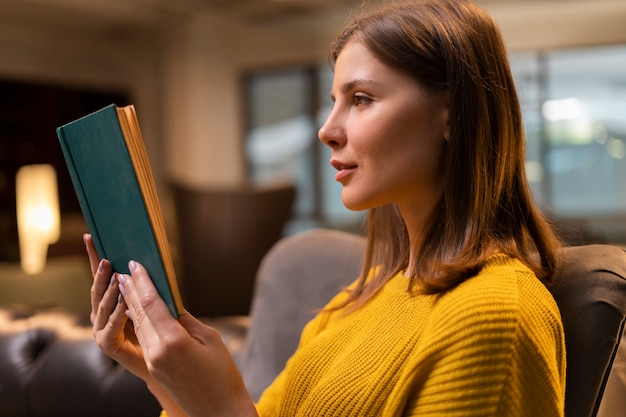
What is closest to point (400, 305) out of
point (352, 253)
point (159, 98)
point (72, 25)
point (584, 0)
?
point (352, 253)

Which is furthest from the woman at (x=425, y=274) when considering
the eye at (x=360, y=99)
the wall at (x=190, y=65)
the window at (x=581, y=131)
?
the wall at (x=190, y=65)

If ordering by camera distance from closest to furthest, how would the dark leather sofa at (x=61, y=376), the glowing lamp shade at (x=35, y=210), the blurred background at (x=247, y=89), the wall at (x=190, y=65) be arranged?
the dark leather sofa at (x=61, y=376) → the glowing lamp shade at (x=35, y=210) → the blurred background at (x=247, y=89) → the wall at (x=190, y=65)

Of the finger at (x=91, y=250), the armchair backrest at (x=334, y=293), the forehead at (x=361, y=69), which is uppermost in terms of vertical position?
the forehead at (x=361, y=69)

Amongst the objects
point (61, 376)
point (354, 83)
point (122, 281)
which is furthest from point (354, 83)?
point (61, 376)

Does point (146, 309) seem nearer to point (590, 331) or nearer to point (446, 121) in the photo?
point (446, 121)

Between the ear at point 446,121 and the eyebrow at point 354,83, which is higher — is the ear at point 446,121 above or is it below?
below

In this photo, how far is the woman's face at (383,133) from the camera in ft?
3.16

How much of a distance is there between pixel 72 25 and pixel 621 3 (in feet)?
17.5

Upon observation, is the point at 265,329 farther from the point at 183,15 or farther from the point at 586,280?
the point at 183,15

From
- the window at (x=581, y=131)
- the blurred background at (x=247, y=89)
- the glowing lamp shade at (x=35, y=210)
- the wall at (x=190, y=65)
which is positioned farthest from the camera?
the wall at (x=190, y=65)

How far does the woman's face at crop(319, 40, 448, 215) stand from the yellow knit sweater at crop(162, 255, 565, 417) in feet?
0.52

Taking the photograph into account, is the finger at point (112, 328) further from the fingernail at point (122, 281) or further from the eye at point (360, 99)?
the eye at point (360, 99)

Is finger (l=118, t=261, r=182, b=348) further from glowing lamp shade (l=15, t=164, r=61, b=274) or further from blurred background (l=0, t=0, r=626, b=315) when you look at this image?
blurred background (l=0, t=0, r=626, b=315)

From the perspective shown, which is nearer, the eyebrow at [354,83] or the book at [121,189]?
the book at [121,189]
